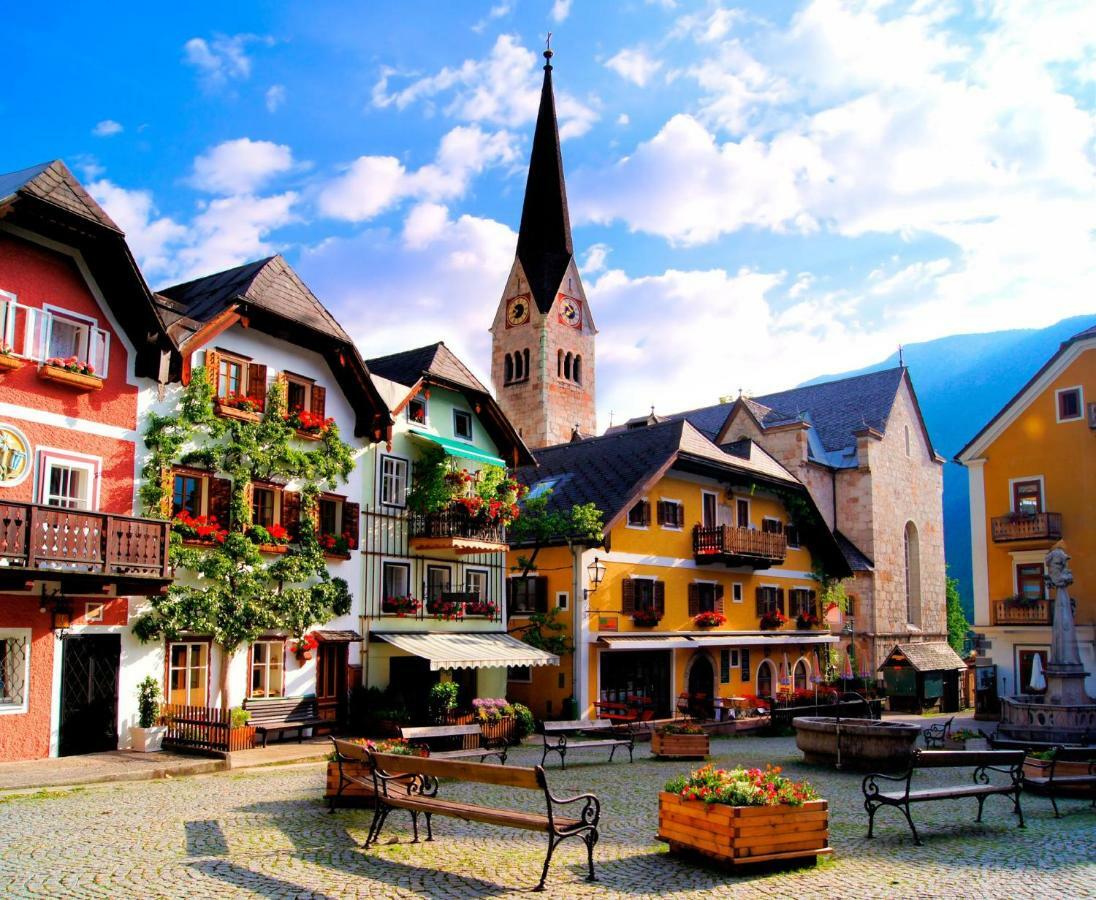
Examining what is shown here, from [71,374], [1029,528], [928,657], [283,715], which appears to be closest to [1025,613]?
[1029,528]

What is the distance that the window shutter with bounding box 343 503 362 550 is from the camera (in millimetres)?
24516

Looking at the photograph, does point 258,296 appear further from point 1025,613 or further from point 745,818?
point 1025,613

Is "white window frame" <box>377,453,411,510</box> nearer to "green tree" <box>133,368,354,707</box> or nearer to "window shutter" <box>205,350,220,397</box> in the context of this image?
"green tree" <box>133,368,354,707</box>


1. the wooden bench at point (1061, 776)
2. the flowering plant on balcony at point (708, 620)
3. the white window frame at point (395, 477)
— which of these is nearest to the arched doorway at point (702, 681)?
the flowering plant on balcony at point (708, 620)

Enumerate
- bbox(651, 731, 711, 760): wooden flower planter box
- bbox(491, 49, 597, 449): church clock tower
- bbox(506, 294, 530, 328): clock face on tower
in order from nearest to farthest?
1. bbox(651, 731, 711, 760): wooden flower planter box
2. bbox(491, 49, 597, 449): church clock tower
3. bbox(506, 294, 530, 328): clock face on tower

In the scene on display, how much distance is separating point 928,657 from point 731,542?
12471 mm

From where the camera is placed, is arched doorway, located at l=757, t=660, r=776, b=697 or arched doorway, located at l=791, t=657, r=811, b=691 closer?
arched doorway, located at l=757, t=660, r=776, b=697

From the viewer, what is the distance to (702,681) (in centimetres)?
3394

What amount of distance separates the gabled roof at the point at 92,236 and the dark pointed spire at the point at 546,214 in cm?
5357

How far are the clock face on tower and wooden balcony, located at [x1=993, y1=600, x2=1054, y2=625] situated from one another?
146 ft

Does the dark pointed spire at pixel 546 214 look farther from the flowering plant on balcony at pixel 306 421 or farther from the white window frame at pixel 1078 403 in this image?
the flowering plant on balcony at pixel 306 421

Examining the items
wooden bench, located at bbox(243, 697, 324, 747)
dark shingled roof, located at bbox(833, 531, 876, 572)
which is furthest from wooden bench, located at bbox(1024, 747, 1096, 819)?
dark shingled roof, located at bbox(833, 531, 876, 572)

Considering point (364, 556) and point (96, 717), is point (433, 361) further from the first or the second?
point (96, 717)

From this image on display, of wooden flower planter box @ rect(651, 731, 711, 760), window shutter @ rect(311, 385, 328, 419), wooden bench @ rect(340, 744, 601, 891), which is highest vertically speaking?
window shutter @ rect(311, 385, 328, 419)
